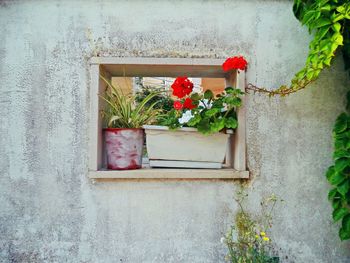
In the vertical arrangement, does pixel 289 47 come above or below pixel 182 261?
above

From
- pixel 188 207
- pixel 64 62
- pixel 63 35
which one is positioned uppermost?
pixel 63 35

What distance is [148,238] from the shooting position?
2848mm

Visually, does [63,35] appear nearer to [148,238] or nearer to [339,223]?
[148,238]

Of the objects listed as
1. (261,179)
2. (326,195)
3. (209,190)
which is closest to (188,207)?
(209,190)

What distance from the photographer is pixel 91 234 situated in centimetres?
284

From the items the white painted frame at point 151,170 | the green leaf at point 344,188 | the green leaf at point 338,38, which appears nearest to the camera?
the green leaf at point 338,38

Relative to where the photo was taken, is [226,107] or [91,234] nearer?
[91,234]

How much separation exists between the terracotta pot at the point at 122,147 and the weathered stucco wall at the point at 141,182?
0.45 ft

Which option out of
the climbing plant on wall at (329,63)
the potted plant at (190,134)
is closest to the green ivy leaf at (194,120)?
the potted plant at (190,134)

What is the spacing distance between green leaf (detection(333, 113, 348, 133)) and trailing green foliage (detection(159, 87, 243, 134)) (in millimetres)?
677

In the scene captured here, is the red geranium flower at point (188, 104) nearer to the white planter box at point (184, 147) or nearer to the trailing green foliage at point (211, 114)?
the trailing green foliage at point (211, 114)

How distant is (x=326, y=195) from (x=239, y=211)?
638 mm

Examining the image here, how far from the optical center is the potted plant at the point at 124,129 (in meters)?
2.88

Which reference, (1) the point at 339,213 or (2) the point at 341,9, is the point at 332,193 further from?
(2) the point at 341,9
